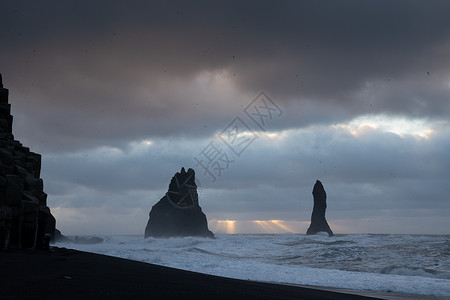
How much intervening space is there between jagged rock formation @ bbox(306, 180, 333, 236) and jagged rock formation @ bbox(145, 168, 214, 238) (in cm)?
2451

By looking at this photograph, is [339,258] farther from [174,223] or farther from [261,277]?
[174,223]

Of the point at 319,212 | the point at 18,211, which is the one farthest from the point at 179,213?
the point at 18,211

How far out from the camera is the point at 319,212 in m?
102

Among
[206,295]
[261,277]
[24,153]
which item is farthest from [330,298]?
[24,153]

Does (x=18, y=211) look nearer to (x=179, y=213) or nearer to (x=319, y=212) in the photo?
(x=179, y=213)

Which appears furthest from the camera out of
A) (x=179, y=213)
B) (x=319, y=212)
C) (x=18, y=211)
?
(x=319, y=212)

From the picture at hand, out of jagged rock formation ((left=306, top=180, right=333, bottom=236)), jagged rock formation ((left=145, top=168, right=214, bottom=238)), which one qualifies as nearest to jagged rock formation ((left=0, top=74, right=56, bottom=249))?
jagged rock formation ((left=145, top=168, right=214, bottom=238))

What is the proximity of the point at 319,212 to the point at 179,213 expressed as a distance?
33075mm

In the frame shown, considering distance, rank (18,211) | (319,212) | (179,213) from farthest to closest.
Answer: (319,212) → (179,213) → (18,211)

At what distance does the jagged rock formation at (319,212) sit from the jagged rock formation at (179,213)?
24.5 meters

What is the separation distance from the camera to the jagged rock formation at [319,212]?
10069 centimetres

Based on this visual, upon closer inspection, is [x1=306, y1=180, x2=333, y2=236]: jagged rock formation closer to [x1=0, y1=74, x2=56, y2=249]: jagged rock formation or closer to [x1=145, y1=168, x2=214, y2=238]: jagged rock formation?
[x1=145, y1=168, x2=214, y2=238]: jagged rock formation

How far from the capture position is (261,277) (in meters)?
15.0

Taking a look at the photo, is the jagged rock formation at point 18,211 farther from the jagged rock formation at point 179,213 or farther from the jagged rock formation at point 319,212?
the jagged rock formation at point 319,212
